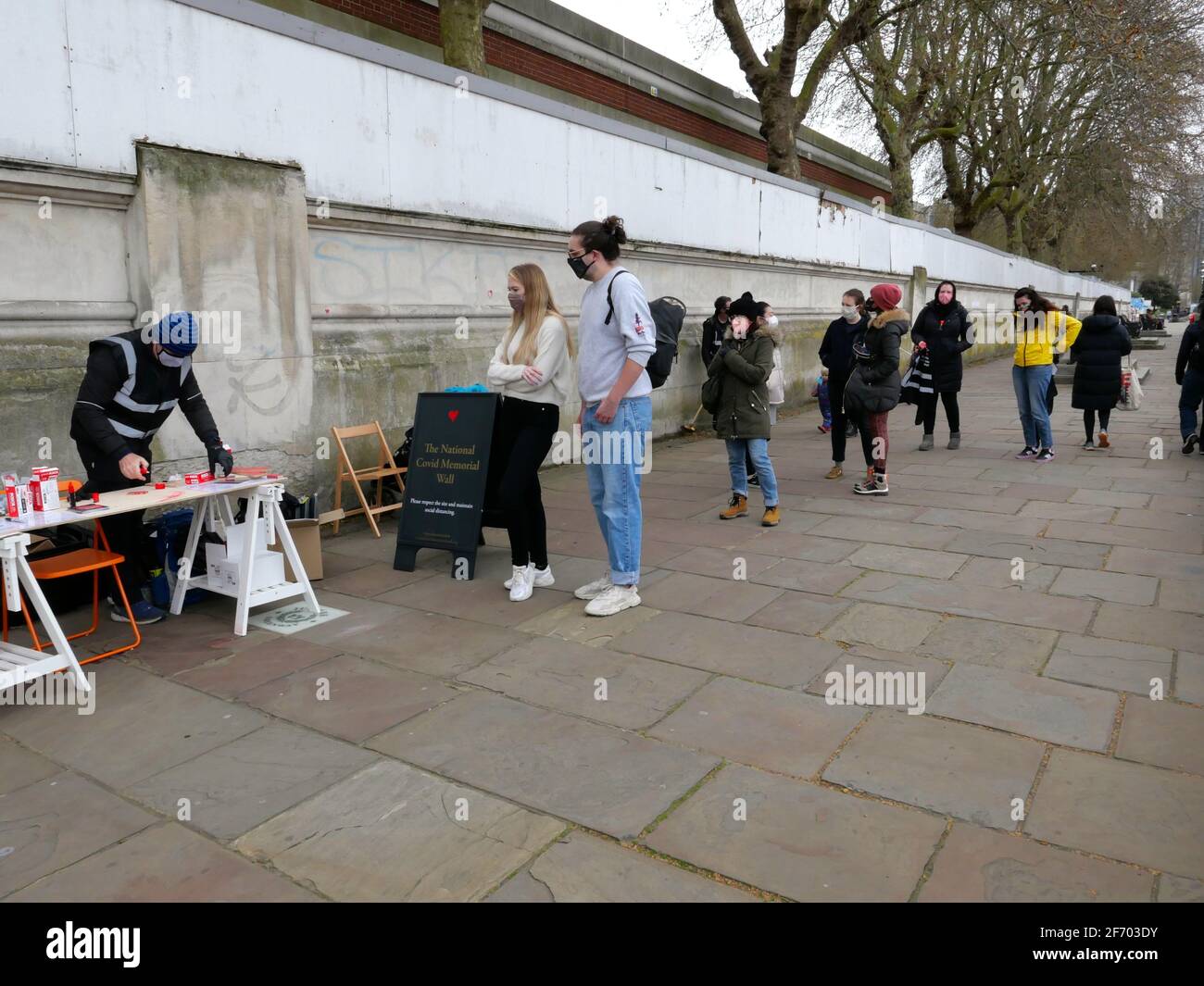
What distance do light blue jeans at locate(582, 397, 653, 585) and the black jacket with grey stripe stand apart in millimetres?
2122

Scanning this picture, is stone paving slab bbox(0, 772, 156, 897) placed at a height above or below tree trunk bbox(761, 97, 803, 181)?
below

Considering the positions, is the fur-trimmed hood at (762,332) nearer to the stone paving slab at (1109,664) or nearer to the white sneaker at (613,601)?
the white sneaker at (613,601)

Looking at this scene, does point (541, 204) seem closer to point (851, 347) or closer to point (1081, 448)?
point (851, 347)

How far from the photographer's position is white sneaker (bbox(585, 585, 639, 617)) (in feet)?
17.1

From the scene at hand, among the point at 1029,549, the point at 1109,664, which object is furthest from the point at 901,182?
the point at 1109,664

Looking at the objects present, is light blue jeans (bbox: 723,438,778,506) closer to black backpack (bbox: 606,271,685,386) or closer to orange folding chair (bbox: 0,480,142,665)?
black backpack (bbox: 606,271,685,386)

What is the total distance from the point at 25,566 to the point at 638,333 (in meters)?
3.07

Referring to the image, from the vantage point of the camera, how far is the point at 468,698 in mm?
4121

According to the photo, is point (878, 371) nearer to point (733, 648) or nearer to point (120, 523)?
point (733, 648)

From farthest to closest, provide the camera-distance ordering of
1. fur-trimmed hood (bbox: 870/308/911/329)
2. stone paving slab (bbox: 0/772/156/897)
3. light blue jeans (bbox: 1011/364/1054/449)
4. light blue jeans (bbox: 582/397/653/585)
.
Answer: light blue jeans (bbox: 1011/364/1054/449)
fur-trimmed hood (bbox: 870/308/911/329)
light blue jeans (bbox: 582/397/653/585)
stone paving slab (bbox: 0/772/156/897)

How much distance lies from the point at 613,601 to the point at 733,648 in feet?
2.75

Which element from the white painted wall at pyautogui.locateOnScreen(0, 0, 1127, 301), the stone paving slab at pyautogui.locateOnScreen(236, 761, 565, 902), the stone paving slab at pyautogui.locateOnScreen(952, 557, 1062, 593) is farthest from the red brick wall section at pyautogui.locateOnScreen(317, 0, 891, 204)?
the stone paving slab at pyautogui.locateOnScreen(236, 761, 565, 902)

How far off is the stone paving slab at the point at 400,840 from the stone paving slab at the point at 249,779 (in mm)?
95

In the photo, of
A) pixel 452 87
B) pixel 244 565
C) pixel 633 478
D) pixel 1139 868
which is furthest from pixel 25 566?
pixel 452 87
